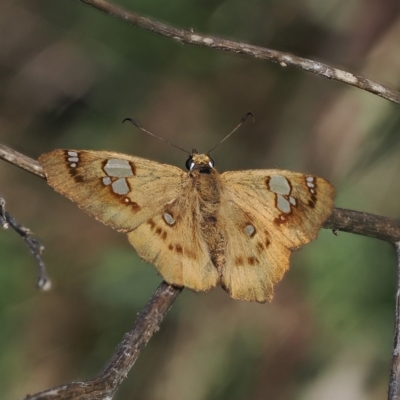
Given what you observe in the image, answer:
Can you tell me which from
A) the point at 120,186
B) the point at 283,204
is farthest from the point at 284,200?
the point at 120,186

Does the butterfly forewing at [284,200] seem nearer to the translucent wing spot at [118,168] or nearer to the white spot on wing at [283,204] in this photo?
the white spot on wing at [283,204]

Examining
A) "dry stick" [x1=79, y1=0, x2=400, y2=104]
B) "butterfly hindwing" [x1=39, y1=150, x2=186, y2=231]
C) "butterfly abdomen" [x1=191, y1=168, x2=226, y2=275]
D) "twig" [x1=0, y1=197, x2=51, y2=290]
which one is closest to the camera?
"twig" [x1=0, y1=197, x2=51, y2=290]

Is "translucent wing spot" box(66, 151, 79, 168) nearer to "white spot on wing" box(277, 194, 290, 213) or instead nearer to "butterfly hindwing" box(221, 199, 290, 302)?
"butterfly hindwing" box(221, 199, 290, 302)

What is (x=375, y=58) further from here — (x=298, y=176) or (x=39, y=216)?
(x=39, y=216)

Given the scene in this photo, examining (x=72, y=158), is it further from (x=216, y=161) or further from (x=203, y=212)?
(x=216, y=161)

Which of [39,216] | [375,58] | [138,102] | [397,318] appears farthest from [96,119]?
[397,318]

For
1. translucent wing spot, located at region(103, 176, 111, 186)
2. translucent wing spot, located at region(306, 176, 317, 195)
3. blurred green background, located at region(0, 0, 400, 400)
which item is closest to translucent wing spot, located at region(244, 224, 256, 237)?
translucent wing spot, located at region(306, 176, 317, 195)

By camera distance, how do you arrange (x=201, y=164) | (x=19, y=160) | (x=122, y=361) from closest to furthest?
(x=122, y=361)
(x=19, y=160)
(x=201, y=164)
